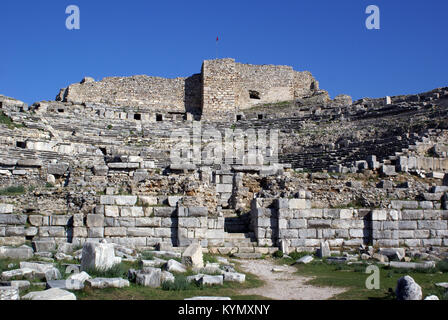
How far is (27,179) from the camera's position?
1633cm

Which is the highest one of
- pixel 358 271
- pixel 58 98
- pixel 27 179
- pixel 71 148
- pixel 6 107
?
pixel 58 98

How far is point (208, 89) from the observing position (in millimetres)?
37781

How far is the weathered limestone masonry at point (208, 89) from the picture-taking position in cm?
3747

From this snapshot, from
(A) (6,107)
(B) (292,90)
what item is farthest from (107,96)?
(B) (292,90)

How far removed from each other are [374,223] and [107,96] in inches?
1105

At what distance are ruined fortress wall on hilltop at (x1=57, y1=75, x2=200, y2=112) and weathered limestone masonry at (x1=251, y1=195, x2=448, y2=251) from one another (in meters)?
24.0

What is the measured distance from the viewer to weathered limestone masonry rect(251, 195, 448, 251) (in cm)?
1316

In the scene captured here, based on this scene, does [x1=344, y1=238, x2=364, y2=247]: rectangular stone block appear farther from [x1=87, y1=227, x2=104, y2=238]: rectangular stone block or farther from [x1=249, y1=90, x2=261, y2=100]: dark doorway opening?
[x1=249, y1=90, x2=261, y2=100]: dark doorway opening

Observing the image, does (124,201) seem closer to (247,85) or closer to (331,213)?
(331,213)

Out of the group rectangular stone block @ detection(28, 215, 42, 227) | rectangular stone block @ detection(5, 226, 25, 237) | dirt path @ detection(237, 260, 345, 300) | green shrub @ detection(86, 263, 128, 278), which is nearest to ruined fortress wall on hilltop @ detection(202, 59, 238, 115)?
rectangular stone block @ detection(28, 215, 42, 227)

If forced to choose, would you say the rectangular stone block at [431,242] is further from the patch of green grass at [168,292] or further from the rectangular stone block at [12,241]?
the rectangular stone block at [12,241]
